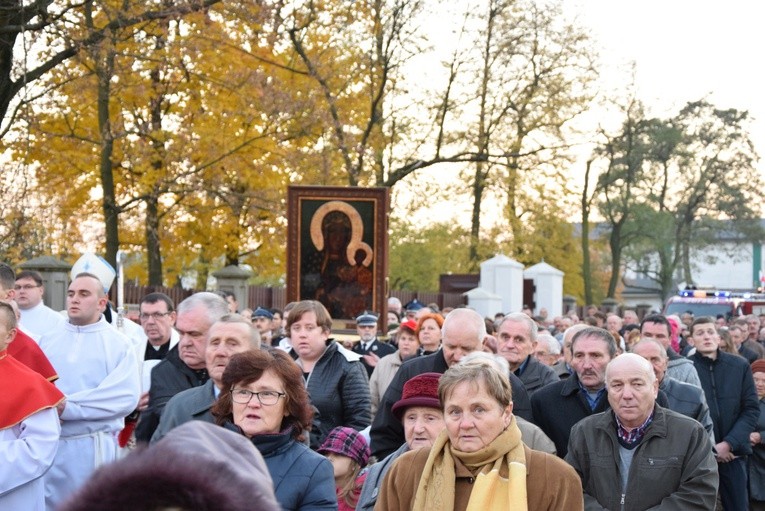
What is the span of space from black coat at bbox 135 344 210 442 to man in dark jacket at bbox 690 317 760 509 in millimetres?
5472

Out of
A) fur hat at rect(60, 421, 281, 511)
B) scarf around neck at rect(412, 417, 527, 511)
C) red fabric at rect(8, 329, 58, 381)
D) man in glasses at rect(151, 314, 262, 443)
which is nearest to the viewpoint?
fur hat at rect(60, 421, 281, 511)

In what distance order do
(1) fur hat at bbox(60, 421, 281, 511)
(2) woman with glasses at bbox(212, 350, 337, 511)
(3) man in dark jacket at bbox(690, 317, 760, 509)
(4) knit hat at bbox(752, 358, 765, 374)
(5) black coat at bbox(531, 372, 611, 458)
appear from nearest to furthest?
(1) fur hat at bbox(60, 421, 281, 511) < (2) woman with glasses at bbox(212, 350, 337, 511) < (5) black coat at bbox(531, 372, 611, 458) < (3) man in dark jacket at bbox(690, 317, 760, 509) < (4) knit hat at bbox(752, 358, 765, 374)

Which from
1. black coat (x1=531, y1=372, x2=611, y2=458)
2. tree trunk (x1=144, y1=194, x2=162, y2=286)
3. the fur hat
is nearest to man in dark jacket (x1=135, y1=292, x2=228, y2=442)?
black coat (x1=531, y1=372, x2=611, y2=458)

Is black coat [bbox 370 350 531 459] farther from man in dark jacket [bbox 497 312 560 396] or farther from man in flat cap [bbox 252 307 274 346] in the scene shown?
man in flat cap [bbox 252 307 274 346]

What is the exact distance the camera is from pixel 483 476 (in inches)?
196

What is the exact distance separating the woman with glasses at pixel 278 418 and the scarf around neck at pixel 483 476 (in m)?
0.52

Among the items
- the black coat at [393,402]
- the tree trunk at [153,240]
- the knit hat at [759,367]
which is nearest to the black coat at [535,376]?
the black coat at [393,402]

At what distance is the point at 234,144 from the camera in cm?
2531

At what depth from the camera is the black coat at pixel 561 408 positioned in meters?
8.28

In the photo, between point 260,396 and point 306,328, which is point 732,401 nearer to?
point 306,328

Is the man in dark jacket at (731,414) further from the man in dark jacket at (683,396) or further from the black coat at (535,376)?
the black coat at (535,376)

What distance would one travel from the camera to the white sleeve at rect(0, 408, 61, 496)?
676 cm

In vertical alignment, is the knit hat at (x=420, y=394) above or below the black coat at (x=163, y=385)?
above

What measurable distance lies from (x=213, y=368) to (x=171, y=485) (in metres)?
5.21
